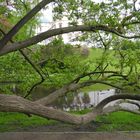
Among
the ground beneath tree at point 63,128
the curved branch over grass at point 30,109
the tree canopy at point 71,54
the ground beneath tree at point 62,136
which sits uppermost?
the tree canopy at point 71,54

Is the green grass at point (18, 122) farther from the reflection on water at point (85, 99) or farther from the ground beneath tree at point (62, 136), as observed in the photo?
the reflection on water at point (85, 99)

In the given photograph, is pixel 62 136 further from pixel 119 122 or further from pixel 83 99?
pixel 83 99

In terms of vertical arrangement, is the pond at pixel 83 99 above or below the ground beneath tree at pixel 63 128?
above

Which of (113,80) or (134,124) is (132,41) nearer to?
(113,80)

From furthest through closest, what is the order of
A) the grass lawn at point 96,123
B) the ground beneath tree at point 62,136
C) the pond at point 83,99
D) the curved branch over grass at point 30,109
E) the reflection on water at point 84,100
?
the pond at point 83,99
the reflection on water at point 84,100
the grass lawn at point 96,123
the ground beneath tree at point 62,136
the curved branch over grass at point 30,109

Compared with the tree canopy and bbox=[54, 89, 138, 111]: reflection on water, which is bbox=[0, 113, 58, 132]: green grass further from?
bbox=[54, 89, 138, 111]: reflection on water

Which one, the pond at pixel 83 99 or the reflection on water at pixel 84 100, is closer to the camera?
the reflection on water at pixel 84 100

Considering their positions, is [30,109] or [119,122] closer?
[30,109]

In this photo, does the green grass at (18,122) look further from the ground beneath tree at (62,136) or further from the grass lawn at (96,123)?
the ground beneath tree at (62,136)

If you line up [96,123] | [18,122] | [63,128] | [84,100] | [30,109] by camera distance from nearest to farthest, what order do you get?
[30,109] → [63,128] → [96,123] → [18,122] → [84,100]

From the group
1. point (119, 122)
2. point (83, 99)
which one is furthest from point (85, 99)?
point (119, 122)

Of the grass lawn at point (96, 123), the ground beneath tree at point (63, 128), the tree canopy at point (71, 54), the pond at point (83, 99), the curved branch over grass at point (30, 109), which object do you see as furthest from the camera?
the pond at point (83, 99)

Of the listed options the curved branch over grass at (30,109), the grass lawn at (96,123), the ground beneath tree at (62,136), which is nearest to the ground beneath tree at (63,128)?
the grass lawn at (96,123)

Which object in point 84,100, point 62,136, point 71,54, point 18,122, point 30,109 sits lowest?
point 62,136
